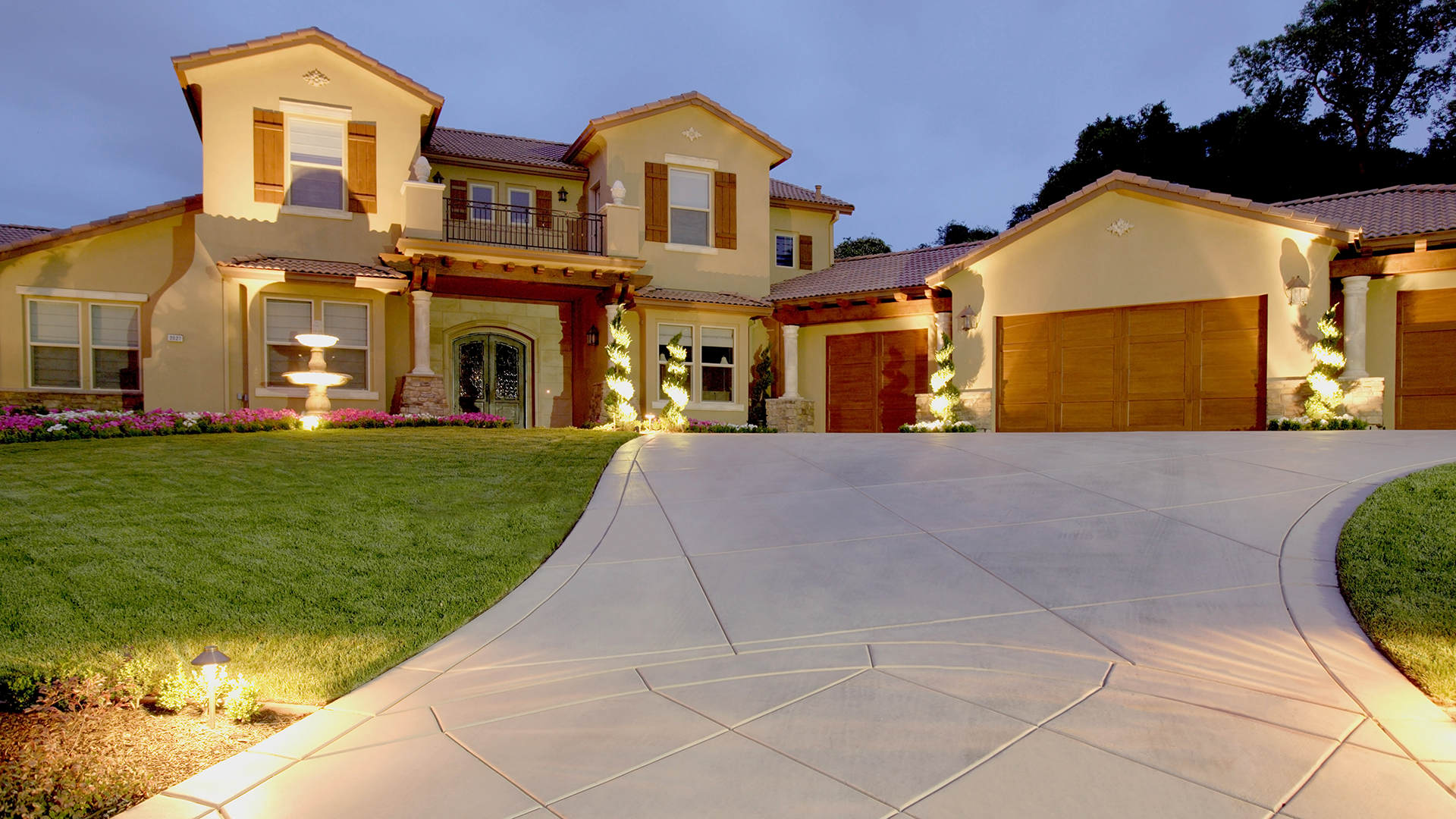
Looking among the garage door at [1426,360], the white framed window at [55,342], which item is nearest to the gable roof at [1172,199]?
the garage door at [1426,360]

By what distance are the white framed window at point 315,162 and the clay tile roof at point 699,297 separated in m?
6.06

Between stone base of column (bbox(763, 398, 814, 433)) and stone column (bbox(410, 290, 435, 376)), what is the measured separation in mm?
7234

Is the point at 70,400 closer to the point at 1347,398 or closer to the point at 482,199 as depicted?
the point at 482,199

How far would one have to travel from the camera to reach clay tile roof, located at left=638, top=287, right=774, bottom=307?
57.5 feet

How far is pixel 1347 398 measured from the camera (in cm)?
1334

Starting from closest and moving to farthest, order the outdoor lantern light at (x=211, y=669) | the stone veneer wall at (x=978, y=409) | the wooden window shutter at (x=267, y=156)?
1. the outdoor lantern light at (x=211, y=669)
2. the wooden window shutter at (x=267, y=156)
3. the stone veneer wall at (x=978, y=409)

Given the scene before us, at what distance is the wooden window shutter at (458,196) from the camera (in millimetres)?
17344

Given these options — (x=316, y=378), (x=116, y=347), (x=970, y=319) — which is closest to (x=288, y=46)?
(x=116, y=347)

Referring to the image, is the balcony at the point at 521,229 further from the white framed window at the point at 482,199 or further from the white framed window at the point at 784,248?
the white framed window at the point at 784,248

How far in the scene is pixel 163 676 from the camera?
15.1 ft

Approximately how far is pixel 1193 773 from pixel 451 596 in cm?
485

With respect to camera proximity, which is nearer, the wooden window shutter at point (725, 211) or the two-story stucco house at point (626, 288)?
the two-story stucco house at point (626, 288)

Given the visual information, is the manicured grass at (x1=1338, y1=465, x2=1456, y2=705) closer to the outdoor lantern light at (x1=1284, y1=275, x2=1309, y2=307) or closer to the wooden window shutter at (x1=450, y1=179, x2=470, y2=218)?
the outdoor lantern light at (x1=1284, y1=275, x2=1309, y2=307)

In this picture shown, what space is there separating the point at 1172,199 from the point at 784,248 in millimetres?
9075
